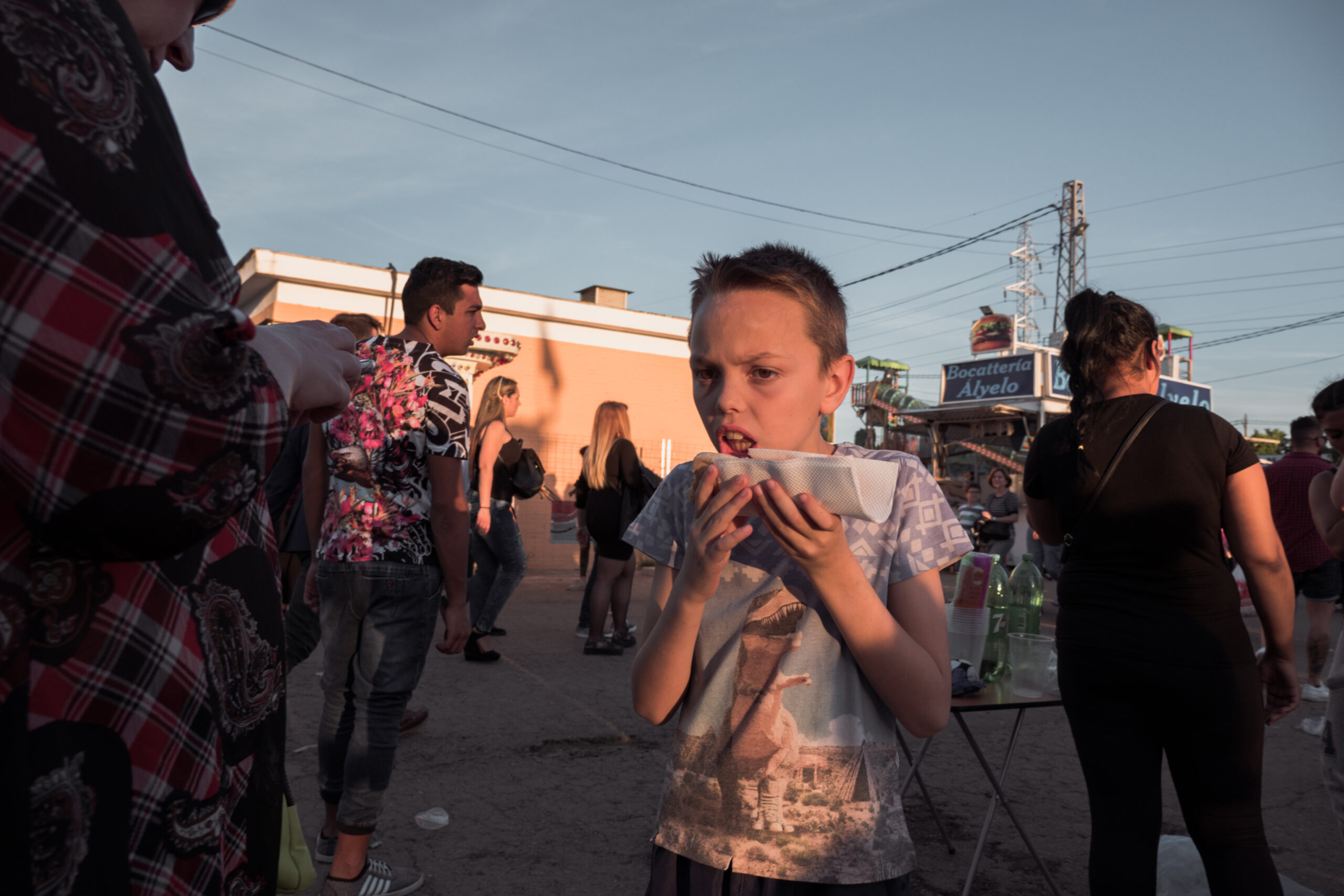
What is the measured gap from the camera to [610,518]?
7238mm

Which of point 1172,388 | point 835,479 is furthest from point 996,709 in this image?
point 1172,388

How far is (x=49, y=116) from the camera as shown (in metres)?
0.75

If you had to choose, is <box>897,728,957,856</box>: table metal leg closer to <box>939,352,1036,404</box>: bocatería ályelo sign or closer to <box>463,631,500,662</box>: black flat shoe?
<box>463,631,500,662</box>: black flat shoe

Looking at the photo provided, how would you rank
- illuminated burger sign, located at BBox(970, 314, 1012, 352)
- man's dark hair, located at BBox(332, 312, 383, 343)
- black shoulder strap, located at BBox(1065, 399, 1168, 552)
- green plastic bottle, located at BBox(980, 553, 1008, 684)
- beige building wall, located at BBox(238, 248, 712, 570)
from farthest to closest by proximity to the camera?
illuminated burger sign, located at BBox(970, 314, 1012, 352), beige building wall, located at BBox(238, 248, 712, 570), man's dark hair, located at BBox(332, 312, 383, 343), green plastic bottle, located at BBox(980, 553, 1008, 684), black shoulder strap, located at BBox(1065, 399, 1168, 552)

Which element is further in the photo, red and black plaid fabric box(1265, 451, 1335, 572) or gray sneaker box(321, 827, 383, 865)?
red and black plaid fabric box(1265, 451, 1335, 572)

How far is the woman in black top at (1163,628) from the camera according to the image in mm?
2211

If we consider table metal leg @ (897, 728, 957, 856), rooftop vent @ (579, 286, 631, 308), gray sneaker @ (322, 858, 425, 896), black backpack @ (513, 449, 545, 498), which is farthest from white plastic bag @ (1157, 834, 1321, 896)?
rooftop vent @ (579, 286, 631, 308)

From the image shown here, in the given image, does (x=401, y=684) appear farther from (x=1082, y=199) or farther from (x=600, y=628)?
(x=1082, y=199)

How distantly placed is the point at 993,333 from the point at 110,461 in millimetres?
32062

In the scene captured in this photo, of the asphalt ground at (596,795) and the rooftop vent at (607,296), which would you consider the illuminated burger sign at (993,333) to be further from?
the asphalt ground at (596,795)

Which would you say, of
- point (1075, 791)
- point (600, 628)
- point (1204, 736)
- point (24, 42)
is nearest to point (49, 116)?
point (24, 42)

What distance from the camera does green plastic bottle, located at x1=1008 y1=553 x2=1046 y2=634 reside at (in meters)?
3.51

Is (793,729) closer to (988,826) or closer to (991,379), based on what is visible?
(988,826)

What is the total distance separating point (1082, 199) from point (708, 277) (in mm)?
30735
